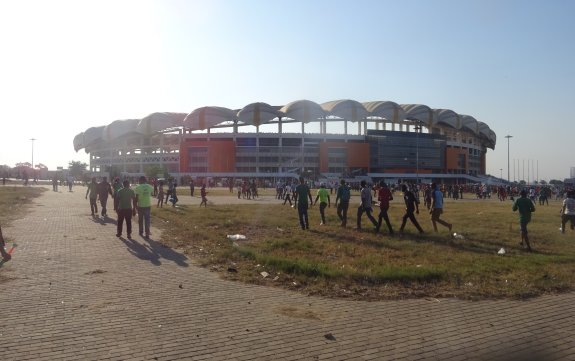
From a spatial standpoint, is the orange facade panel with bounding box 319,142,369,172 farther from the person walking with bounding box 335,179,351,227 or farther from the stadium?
the person walking with bounding box 335,179,351,227

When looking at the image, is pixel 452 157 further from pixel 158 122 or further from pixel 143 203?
pixel 143 203

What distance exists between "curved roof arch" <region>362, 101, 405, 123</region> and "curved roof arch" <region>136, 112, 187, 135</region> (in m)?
38.1

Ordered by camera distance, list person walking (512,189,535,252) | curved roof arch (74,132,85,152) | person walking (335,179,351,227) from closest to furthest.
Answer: person walking (512,189,535,252) < person walking (335,179,351,227) < curved roof arch (74,132,85,152)

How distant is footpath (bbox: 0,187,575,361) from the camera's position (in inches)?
175

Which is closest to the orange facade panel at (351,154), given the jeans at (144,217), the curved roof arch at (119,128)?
the curved roof arch at (119,128)

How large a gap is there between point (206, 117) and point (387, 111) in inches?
1390

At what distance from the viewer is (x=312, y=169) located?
96750 mm

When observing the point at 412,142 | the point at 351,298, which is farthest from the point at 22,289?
the point at 412,142

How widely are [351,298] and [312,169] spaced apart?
3560 inches

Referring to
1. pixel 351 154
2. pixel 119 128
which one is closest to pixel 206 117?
pixel 119 128

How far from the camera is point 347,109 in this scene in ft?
314

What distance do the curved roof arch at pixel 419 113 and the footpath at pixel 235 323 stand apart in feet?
328

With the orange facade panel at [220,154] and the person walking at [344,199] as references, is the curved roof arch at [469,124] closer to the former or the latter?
the orange facade panel at [220,154]

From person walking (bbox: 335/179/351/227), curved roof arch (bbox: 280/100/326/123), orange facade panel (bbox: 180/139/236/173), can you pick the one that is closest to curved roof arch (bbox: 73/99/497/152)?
curved roof arch (bbox: 280/100/326/123)
